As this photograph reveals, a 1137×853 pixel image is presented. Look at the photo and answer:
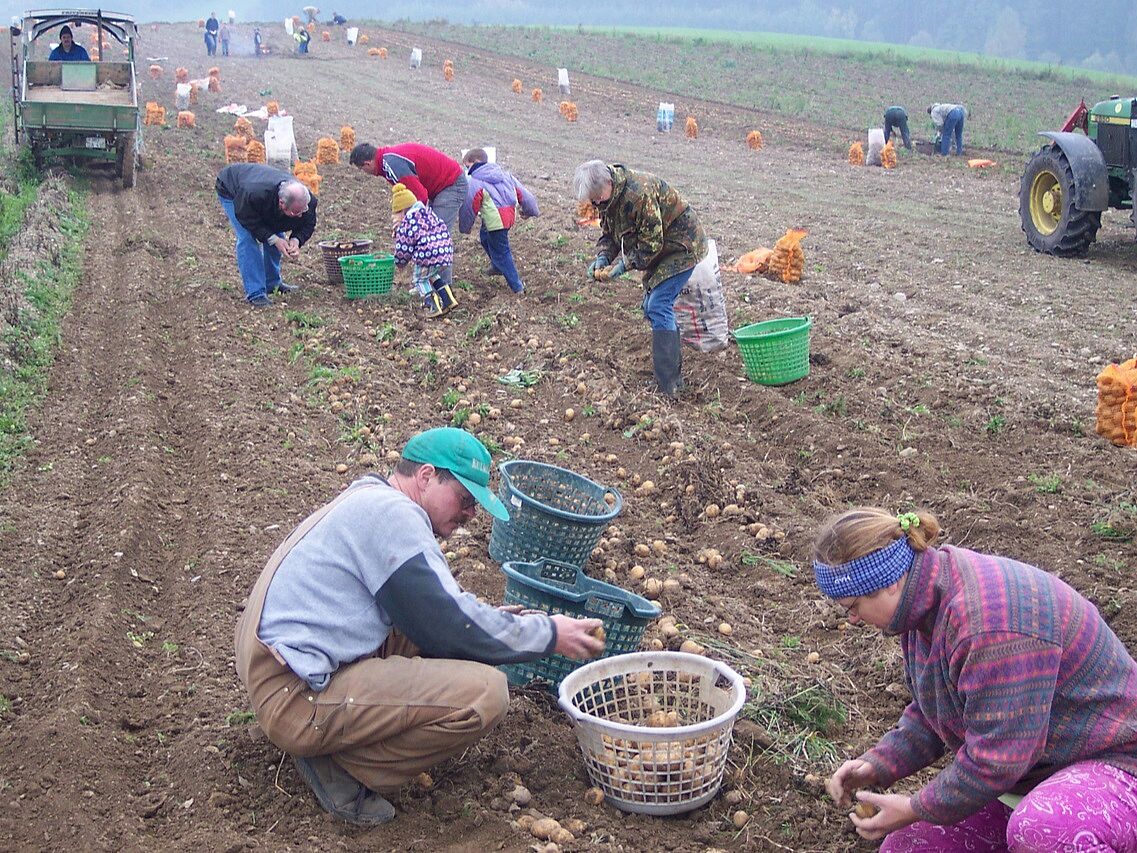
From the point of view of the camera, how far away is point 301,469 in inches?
250

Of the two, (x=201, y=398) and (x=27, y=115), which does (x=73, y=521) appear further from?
(x=27, y=115)

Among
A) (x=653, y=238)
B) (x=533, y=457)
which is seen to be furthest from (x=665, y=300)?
(x=533, y=457)

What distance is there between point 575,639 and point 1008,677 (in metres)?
1.33

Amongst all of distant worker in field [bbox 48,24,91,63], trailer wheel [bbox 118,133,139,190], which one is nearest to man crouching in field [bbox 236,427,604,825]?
trailer wheel [bbox 118,133,139,190]

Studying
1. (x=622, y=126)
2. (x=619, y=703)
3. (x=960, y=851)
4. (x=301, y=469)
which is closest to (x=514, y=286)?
(x=301, y=469)

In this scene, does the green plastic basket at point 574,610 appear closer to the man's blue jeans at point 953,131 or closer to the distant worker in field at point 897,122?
the man's blue jeans at point 953,131

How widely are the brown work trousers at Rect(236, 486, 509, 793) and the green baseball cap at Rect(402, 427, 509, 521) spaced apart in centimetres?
30

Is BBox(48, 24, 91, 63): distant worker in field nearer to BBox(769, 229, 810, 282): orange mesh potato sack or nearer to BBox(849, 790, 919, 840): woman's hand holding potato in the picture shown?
BBox(769, 229, 810, 282): orange mesh potato sack

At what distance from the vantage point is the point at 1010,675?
2625 mm

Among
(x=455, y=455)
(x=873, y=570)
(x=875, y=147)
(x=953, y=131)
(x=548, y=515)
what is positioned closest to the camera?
(x=873, y=570)

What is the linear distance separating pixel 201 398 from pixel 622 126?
1823 centimetres

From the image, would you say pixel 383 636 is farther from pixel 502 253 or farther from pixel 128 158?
pixel 128 158

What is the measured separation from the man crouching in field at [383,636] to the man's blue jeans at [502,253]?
690 cm

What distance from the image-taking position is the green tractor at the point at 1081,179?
37.6 feet
